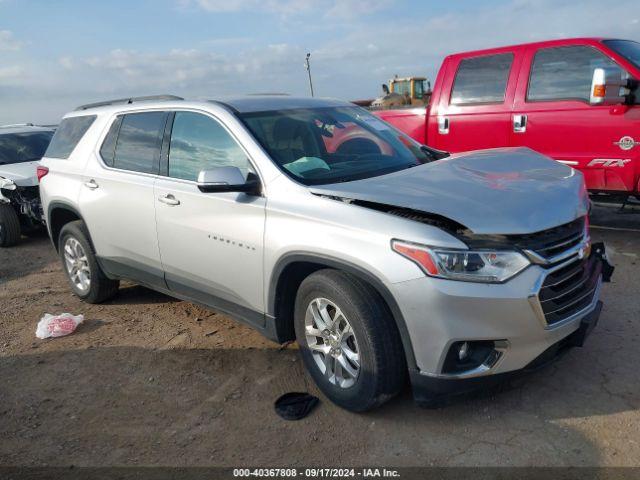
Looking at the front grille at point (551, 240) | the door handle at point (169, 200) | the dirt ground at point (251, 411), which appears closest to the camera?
the front grille at point (551, 240)

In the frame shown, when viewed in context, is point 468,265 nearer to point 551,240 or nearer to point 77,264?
point 551,240

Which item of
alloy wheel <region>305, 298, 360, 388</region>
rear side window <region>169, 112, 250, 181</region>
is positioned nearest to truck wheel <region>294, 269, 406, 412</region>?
alloy wheel <region>305, 298, 360, 388</region>

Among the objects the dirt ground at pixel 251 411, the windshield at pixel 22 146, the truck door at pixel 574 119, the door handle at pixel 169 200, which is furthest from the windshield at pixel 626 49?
the windshield at pixel 22 146

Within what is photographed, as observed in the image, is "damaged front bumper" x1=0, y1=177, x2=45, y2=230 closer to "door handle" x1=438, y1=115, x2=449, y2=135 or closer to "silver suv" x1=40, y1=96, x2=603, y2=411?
"silver suv" x1=40, y1=96, x2=603, y2=411

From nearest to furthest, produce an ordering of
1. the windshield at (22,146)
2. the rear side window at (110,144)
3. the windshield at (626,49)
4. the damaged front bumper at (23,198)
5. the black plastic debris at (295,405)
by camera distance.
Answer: the black plastic debris at (295,405)
the rear side window at (110,144)
the windshield at (626,49)
the damaged front bumper at (23,198)
the windshield at (22,146)

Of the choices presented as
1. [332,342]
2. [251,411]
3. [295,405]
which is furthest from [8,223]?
[332,342]

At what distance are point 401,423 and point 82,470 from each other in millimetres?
1687

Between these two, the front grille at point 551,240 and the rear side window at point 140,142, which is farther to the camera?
the rear side window at point 140,142

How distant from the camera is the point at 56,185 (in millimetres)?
5148

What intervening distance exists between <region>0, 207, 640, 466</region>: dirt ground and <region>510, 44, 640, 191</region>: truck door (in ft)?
5.45

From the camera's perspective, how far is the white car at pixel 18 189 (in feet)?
25.5

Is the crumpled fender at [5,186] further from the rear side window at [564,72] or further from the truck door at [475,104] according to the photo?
the rear side window at [564,72]

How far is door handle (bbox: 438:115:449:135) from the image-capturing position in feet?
22.2

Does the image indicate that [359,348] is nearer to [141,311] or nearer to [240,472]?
[240,472]
